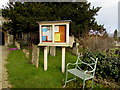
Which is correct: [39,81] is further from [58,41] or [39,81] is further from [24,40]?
[24,40]

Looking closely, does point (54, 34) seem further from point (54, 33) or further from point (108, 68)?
point (108, 68)

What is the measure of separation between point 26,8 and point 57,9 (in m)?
2.95

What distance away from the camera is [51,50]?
8.52m

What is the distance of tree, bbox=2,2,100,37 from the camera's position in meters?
8.45

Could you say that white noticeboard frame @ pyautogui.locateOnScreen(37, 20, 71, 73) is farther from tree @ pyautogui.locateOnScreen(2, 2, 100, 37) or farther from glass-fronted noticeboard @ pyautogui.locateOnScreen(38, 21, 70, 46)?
tree @ pyautogui.locateOnScreen(2, 2, 100, 37)

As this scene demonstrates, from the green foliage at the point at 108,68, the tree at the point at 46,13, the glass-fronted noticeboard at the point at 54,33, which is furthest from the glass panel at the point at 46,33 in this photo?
the tree at the point at 46,13

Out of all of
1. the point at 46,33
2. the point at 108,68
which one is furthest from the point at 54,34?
the point at 108,68

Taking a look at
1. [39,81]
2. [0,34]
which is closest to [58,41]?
[39,81]

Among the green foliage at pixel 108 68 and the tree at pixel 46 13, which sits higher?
the tree at pixel 46 13

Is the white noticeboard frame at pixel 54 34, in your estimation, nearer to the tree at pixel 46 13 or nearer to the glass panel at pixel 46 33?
the glass panel at pixel 46 33

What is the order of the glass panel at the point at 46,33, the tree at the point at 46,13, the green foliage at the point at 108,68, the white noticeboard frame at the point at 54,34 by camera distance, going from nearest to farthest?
the green foliage at the point at 108,68, the white noticeboard frame at the point at 54,34, the glass panel at the point at 46,33, the tree at the point at 46,13

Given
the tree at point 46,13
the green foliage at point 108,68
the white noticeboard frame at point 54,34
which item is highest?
the tree at point 46,13

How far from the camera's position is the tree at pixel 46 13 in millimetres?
8453

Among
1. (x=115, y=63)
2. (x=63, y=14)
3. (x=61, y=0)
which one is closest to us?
(x=115, y=63)
